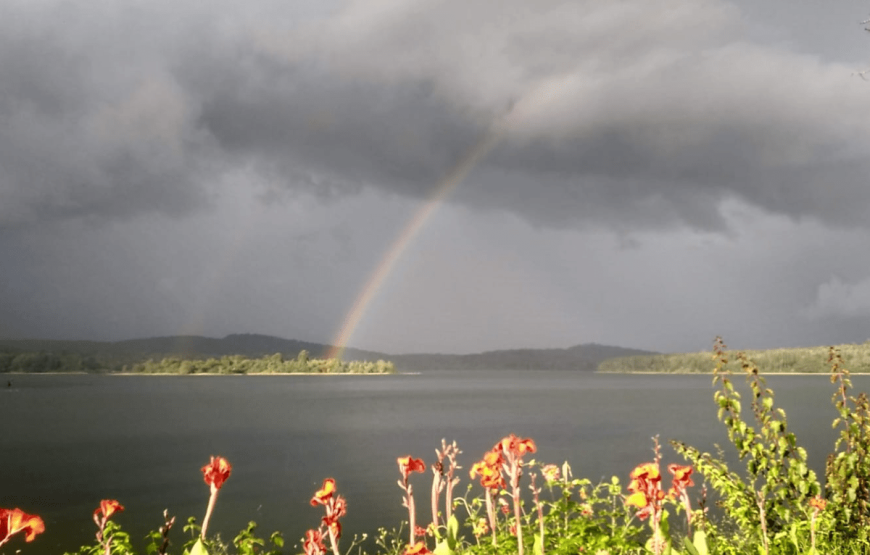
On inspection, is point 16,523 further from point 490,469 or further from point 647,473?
point 647,473

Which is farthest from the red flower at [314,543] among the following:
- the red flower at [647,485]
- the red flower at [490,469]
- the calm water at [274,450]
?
the calm water at [274,450]

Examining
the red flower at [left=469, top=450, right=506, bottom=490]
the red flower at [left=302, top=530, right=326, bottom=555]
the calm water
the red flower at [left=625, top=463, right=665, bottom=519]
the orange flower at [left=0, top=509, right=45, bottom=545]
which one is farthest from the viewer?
the calm water

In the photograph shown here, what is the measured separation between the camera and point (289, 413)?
63.2 m

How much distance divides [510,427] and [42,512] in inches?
1324

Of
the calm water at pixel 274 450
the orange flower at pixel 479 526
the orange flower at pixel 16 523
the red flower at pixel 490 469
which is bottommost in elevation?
the orange flower at pixel 479 526

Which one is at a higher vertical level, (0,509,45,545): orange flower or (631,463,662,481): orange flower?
(631,463,662,481): orange flower

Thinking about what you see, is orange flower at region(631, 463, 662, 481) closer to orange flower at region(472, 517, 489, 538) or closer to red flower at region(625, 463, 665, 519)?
red flower at region(625, 463, 665, 519)

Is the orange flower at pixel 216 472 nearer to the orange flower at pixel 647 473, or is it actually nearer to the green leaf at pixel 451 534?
the green leaf at pixel 451 534

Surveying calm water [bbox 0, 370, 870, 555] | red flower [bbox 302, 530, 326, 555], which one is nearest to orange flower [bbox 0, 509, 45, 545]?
red flower [bbox 302, 530, 326, 555]

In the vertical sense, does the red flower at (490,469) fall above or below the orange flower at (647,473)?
above

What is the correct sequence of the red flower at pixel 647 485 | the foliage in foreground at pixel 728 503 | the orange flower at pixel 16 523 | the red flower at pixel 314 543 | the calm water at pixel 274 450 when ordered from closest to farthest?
the orange flower at pixel 16 523
the red flower at pixel 647 485
the red flower at pixel 314 543
the foliage in foreground at pixel 728 503
the calm water at pixel 274 450

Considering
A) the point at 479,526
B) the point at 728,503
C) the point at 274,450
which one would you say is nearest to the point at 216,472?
the point at 479,526

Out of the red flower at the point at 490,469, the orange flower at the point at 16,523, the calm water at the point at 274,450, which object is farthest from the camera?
the calm water at the point at 274,450

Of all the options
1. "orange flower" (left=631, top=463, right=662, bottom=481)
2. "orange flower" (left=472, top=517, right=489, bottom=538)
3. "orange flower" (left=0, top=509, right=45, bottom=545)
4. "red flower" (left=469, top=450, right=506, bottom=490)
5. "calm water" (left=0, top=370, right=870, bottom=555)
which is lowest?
"orange flower" (left=472, top=517, right=489, bottom=538)
